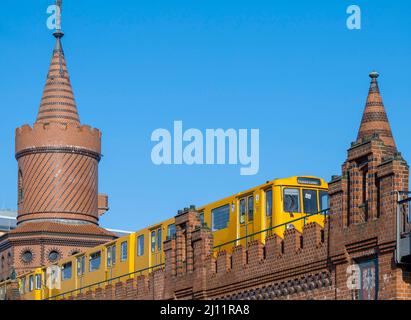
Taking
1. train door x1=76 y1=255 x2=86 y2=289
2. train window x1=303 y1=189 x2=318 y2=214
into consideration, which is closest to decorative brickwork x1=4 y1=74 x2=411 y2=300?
train window x1=303 y1=189 x2=318 y2=214

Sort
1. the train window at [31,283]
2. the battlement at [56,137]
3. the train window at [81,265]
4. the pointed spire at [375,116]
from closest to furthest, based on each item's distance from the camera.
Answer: the pointed spire at [375,116] → the train window at [81,265] → the train window at [31,283] → the battlement at [56,137]

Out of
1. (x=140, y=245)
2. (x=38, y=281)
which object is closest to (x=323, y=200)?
(x=140, y=245)

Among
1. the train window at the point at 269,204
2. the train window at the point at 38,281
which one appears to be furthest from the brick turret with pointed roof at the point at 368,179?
the train window at the point at 38,281

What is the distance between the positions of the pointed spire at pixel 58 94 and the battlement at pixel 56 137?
0.71 metres

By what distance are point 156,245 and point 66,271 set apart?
36.7 feet

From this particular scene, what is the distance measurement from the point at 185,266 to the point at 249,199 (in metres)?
3.18

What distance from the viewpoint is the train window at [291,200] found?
1656 inches

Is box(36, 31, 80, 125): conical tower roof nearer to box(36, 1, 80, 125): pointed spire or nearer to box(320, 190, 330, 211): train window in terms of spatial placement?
box(36, 1, 80, 125): pointed spire

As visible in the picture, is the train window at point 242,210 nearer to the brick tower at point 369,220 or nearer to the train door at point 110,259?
the brick tower at point 369,220

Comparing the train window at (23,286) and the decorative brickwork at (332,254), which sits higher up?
the train window at (23,286)

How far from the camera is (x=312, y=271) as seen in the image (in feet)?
113

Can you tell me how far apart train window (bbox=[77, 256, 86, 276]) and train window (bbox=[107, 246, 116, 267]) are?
2.66 metres
